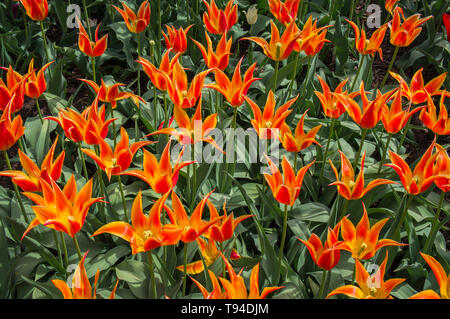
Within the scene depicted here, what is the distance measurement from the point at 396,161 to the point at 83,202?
42.8 inches

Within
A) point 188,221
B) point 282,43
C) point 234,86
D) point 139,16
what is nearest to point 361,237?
point 188,221

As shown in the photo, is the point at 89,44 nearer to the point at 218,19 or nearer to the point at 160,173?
the point at 218,19

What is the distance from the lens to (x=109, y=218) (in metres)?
2.41

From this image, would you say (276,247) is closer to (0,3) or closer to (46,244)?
(46,244)

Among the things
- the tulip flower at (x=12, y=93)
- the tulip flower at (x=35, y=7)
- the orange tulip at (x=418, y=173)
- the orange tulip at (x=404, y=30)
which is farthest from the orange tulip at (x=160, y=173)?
the orange tulip at (x=404, y=30)

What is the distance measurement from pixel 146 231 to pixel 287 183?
1.69ft

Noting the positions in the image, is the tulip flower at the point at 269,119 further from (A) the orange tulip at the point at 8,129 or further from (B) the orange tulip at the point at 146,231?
(A) the orange tulip at the point at 8,129

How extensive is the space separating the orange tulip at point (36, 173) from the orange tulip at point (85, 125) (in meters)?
0.14

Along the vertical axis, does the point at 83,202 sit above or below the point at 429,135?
above

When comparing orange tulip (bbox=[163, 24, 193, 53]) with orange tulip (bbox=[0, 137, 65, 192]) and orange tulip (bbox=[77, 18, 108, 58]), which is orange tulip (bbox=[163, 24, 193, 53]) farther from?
orange tulip (bbox=[0, 137, 65, 192])

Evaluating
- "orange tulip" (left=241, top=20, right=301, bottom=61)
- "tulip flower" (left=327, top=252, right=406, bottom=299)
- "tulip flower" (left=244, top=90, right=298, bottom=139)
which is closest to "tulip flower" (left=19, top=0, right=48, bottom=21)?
"orange tulip" (left=241, top=20, right=301, bottom=61)

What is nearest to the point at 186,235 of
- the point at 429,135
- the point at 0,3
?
the point at 429,135

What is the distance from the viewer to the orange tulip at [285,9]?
2793 millimetres

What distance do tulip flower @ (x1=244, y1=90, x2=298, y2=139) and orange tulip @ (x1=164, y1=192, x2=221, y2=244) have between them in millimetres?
558
